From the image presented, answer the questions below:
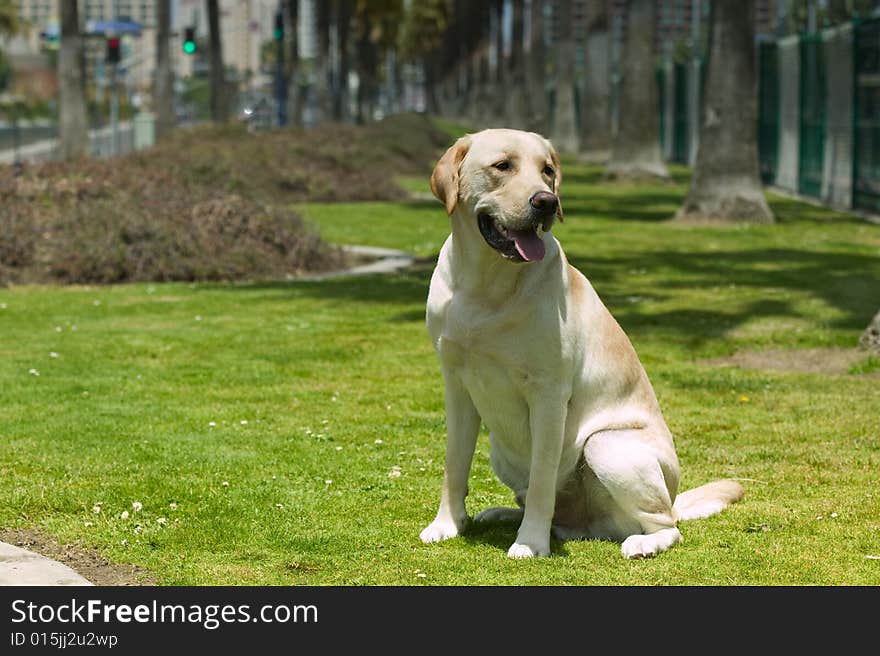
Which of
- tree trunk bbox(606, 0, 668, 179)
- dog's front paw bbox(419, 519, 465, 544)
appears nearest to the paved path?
dog's front paw bbox(419, 519, 465, 544)

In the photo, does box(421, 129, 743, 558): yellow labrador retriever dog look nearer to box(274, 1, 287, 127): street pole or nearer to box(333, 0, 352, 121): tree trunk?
box(274, 1, 287, 127): street pole

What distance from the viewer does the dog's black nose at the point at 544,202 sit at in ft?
16.8

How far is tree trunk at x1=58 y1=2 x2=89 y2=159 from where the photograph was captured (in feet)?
99.5

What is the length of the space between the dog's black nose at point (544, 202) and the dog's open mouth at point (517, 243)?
0.38 feet

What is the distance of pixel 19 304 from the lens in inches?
530

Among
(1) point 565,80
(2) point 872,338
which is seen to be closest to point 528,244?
(2) point 872,338

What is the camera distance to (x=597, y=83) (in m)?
37.0

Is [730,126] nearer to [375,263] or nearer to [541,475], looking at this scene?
[375,263]

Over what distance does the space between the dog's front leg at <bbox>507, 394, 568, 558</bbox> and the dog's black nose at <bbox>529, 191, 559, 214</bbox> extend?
71 centimetres

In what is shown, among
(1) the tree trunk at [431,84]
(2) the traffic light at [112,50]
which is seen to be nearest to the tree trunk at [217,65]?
(2) the traffic light at [112,50]

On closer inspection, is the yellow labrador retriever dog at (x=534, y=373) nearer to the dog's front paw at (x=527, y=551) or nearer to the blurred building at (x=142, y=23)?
the dog's front paw at (x=527, y=551)

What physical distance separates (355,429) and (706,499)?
2478 mm

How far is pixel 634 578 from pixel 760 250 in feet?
42.7
